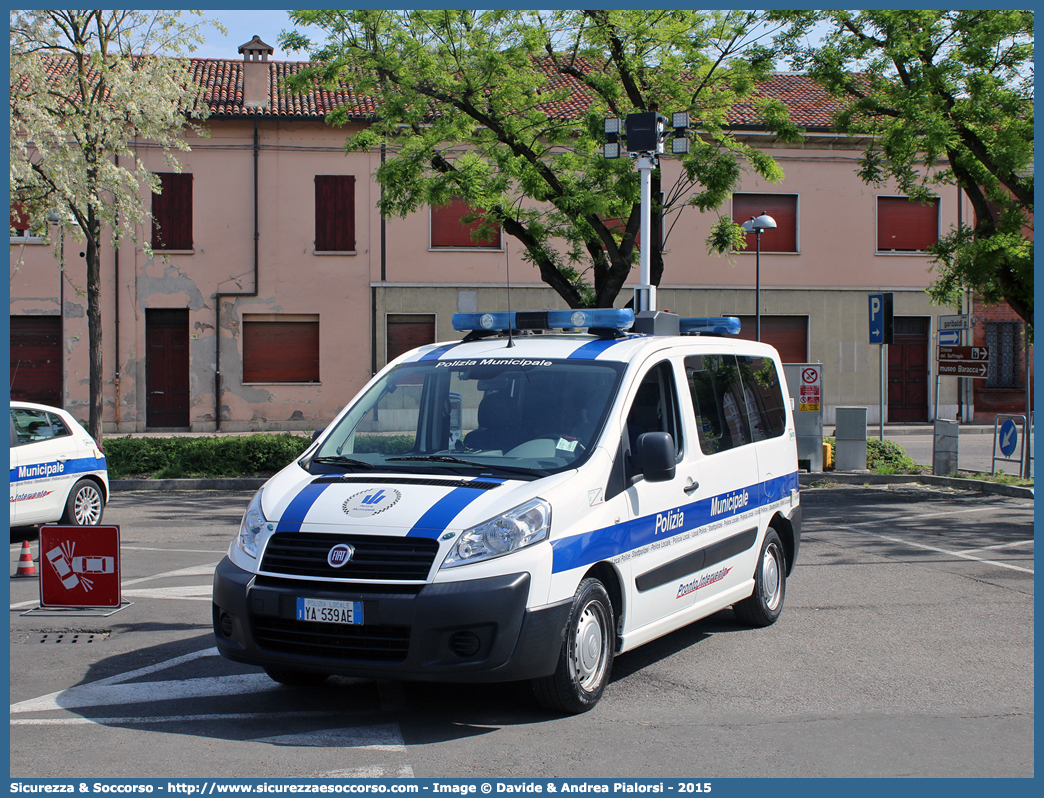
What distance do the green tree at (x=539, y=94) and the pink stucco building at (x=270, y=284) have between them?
10.6m

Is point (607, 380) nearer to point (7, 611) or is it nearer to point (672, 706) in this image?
point (672, 706)

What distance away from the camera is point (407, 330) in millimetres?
29078

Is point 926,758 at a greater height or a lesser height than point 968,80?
lesser

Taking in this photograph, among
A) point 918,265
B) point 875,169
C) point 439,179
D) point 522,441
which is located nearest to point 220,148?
point 439,179

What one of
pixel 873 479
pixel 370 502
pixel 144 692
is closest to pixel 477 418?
pixel 370 502

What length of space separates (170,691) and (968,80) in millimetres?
14654

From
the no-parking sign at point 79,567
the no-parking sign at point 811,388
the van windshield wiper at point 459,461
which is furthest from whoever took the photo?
the no-parking sign at point 811,388

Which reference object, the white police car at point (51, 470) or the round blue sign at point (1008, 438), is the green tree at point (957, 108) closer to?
the round blue sign at point (1008, 438)

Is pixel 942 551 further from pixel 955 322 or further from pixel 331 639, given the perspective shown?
pixel 955 322

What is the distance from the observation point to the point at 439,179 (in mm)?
16953

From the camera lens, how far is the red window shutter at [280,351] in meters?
28.5

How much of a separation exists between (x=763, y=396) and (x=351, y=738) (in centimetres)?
407

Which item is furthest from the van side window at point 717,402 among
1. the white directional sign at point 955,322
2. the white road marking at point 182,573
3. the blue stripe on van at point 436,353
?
the white directional sign at point 955,322

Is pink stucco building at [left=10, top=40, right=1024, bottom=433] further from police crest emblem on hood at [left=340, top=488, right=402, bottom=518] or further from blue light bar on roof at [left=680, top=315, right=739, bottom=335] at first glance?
police crest emblem on hood at [left=340, top=488, right=402, bottom=518]
